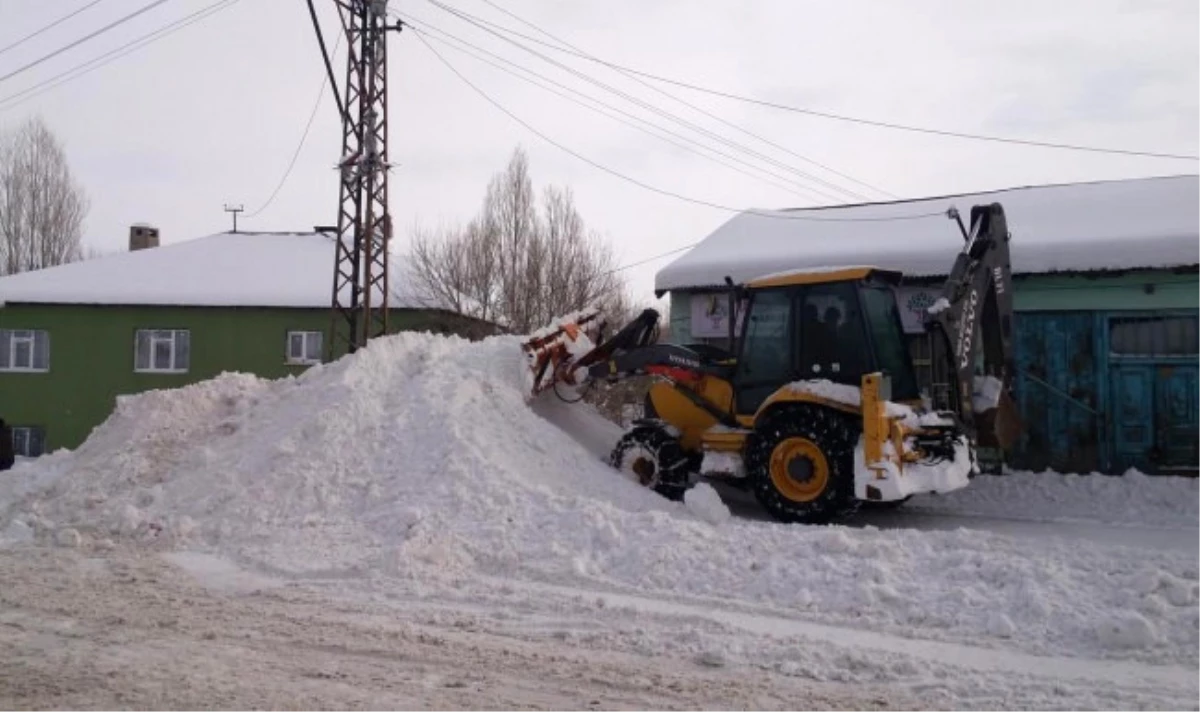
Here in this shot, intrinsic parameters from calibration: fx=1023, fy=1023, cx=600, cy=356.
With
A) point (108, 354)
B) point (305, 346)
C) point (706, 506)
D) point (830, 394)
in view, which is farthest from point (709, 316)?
point (108, 354)

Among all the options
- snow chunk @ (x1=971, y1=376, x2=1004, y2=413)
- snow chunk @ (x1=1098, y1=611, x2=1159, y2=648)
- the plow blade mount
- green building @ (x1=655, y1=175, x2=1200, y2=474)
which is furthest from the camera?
green building @ (x1=655, y1=175, x2=1200, y2=474)

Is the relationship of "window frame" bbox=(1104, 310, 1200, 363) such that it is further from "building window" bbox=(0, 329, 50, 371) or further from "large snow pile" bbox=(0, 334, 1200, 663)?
"building window" bbox=(0, 329, 50, 371)

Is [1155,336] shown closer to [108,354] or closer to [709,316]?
[709,316]

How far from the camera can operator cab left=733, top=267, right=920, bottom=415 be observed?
1109 centimetres

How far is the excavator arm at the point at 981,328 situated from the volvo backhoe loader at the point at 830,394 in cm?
2

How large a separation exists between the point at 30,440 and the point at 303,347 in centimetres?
697

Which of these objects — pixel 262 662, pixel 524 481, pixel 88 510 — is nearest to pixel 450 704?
pixel 262 662

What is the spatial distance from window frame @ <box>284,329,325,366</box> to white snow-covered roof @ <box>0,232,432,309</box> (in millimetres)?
773

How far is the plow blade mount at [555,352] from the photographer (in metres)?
13.5

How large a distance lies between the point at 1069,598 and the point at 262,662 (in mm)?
5526

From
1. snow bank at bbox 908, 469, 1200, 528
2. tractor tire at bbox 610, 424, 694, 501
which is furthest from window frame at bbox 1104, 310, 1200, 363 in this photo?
tractor tire at bbox 610, 424, 694, 501

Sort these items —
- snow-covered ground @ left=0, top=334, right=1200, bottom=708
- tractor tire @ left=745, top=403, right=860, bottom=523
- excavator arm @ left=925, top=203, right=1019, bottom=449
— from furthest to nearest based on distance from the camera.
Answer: excavator arm @ left=925, top=203, right=1019, bottom=449
tractor tire @ left=745, top=403, right=860, bottom=523
snow-covered ground @ left=0, top=334, right=1200, bottom=708

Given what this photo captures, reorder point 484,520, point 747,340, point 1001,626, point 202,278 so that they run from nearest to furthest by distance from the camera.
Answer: point 1001,626 < point 484,520 < point 747,340 < point 202,278

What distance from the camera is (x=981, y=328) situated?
12.0m
